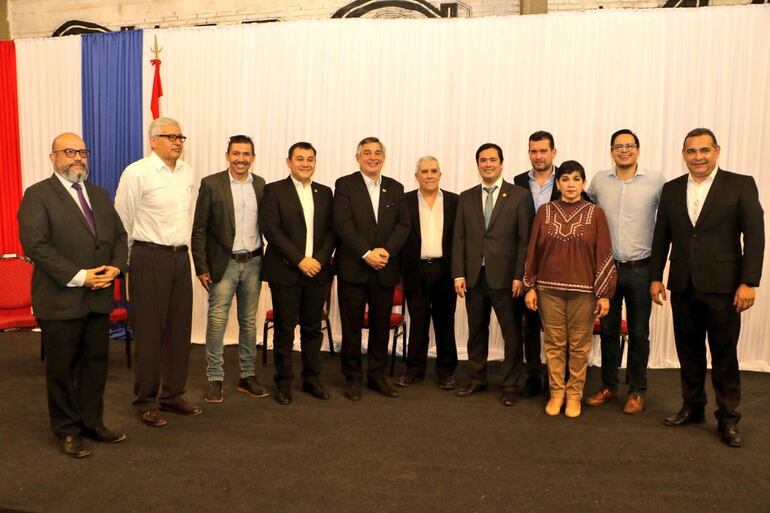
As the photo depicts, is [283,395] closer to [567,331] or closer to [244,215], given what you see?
[244,215]

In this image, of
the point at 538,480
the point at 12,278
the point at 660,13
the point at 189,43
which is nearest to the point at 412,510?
the point at 538,480

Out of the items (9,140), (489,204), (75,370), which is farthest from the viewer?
(9,140)

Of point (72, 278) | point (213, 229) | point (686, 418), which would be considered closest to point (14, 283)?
point (213, 229)

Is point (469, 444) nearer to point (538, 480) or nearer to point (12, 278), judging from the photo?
point (538, 480)

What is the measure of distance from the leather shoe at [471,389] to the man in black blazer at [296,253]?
88cm

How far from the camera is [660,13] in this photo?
5.30 metres

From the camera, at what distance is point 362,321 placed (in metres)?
4.39

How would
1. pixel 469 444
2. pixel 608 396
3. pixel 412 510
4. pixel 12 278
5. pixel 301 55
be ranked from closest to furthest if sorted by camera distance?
1. pixel 412 510
2. pixel 469 444
3. pixel 608 396
4. pixel 12 278
5. pixel 301 55

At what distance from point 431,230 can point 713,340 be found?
5.99 ft

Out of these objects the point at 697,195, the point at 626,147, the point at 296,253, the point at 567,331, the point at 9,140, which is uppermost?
the point at 9,140

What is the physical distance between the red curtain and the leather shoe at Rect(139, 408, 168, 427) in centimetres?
382

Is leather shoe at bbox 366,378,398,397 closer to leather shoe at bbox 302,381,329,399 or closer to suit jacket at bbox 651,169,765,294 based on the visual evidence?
leather shoe at bbox 302,381,329,399

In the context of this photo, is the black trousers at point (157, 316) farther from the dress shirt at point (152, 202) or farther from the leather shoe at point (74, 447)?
the leather shoe at point (74, 447)

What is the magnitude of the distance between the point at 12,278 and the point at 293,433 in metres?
2.91
